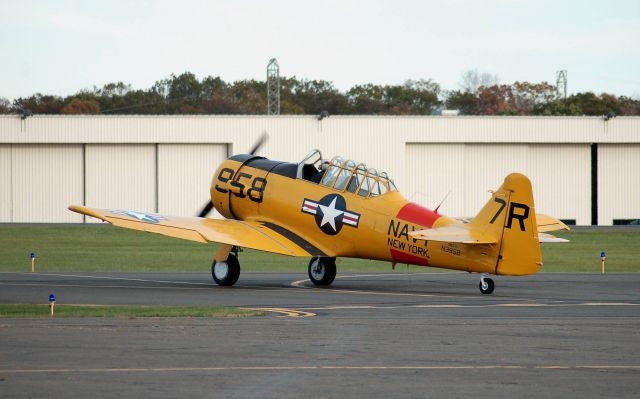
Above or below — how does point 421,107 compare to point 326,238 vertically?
above

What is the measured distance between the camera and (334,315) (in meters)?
17.5

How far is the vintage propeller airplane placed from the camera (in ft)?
67.6

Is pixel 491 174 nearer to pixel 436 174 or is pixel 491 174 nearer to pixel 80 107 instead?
pixel 436 174

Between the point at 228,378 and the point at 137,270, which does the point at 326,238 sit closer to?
the point at 137,270

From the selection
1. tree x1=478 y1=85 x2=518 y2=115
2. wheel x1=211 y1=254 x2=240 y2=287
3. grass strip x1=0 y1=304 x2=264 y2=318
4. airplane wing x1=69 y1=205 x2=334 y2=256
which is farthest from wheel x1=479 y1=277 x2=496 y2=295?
tree x1=478 y1=85 x2=518 y2=115

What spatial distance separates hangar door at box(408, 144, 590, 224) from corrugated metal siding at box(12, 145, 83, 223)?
16.9 m

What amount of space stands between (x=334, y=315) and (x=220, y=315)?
1.81 meters

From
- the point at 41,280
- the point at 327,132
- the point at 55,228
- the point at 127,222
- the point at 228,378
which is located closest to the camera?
the point at 228,378

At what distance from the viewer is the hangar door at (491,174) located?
57781mm

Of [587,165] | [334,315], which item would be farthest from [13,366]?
[587,165]

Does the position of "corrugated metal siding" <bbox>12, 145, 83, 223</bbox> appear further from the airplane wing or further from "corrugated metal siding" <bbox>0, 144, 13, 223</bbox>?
the airplane wing

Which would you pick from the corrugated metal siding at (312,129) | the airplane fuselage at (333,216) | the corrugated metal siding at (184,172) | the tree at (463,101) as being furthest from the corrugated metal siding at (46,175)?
the tree at (463,101)

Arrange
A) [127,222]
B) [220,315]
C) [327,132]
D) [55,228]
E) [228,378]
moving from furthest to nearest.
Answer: [327,132] < [55,228] < [127,222] < [220,315] < [228,378]

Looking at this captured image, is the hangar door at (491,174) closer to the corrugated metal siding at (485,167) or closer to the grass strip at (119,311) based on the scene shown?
the corrugated metal siding at (485,167)
